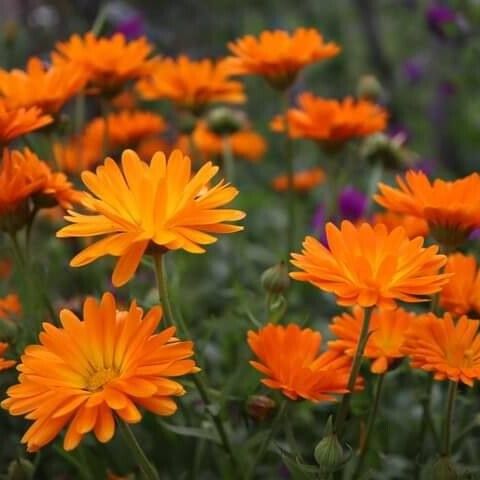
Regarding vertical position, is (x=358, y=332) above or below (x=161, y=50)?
below

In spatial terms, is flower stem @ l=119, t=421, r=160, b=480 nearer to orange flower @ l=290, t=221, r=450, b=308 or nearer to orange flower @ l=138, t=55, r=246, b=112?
orange flower @ l=290, t=221, r=450, b=308

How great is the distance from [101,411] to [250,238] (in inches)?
40.0

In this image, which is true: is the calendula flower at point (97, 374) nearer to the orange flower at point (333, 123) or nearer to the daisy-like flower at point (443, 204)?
the daisy-like flower at point (443, 204)

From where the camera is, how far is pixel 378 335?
809 mm

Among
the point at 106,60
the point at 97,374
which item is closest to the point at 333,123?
the point at 106,60

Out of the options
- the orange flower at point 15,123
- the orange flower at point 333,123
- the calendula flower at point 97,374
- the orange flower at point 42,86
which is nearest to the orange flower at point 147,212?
the calendula flower at point 97,374

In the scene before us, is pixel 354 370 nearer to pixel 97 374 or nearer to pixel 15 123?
pixel 97 374

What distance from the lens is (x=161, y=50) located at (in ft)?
6.89

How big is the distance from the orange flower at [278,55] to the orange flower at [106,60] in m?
0.12

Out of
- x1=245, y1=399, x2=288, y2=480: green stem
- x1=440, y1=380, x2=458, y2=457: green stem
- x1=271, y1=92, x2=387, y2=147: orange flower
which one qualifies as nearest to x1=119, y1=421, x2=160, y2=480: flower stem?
x1=245, y1=399, x2=288, y2=480: green stem

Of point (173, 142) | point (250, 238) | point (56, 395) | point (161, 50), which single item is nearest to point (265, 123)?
point (161, 50)

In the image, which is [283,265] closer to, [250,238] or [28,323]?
[28,323]

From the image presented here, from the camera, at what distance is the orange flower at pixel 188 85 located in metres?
1.19

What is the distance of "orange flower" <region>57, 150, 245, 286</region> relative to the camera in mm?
667
